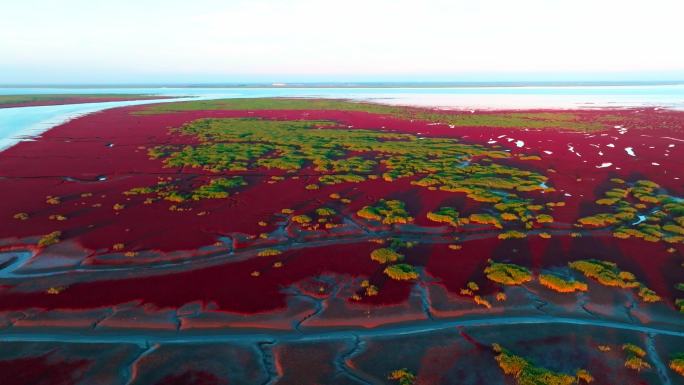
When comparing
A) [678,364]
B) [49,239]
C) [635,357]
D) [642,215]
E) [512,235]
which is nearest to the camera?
[678,364]

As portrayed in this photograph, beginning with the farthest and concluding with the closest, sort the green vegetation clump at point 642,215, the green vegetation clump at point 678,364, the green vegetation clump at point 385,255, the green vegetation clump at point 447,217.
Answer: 1. the green vegetation clump at point 447,217
2. the green vegetation clump at point 642,215
3. the green vegetation clump at point 385,255
4. the green vegetation clump at point 678,364

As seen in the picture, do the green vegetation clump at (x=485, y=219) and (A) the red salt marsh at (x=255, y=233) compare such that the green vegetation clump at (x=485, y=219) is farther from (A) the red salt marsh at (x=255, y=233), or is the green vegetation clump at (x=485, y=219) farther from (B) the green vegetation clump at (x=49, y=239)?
(B) the green vegetation clump at (x=49, y=239)

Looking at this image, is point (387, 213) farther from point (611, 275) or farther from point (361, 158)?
point (361, 158)

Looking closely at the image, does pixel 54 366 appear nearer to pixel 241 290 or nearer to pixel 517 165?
pixel 241 290

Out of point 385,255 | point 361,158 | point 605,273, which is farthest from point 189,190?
point 605,273

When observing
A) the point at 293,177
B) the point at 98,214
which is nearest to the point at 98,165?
the point at 98,214

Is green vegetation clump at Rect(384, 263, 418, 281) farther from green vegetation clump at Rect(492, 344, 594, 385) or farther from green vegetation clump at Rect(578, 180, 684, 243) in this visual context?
green vegetation clump at Rect(578, 180, 684, 243)

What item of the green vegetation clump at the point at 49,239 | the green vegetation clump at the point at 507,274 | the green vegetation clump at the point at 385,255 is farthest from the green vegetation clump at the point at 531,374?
the green vegetation clump at the point at 49,239
